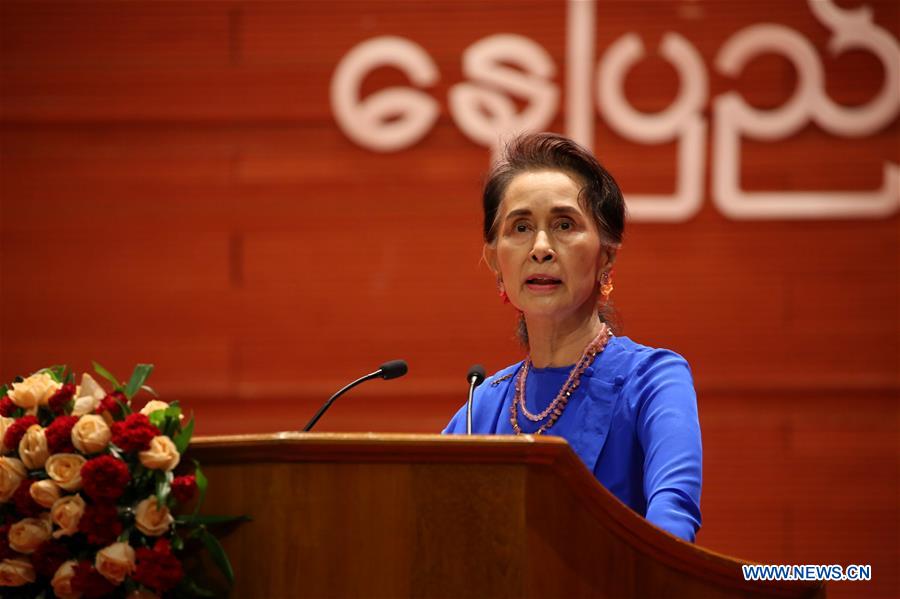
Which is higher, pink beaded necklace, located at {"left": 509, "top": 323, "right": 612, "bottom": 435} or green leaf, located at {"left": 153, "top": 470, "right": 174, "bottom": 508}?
green leaf, located at {"left": 153, "top": 470, "right": 174, "bottom": 508}

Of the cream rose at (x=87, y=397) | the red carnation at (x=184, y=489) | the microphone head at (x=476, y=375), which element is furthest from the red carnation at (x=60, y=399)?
the microphone head at (x=476, y=375)

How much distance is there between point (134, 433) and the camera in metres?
1.25

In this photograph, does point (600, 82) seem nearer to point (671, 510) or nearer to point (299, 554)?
point (671, 510)

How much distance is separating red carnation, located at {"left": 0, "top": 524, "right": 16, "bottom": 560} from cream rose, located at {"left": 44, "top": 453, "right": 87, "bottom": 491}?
9cm

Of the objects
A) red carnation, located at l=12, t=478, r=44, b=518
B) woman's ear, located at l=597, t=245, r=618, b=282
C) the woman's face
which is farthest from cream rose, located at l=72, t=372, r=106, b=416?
woman's ear, located at l=597, t=245, r=618, b=282

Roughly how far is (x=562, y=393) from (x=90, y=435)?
964 mm

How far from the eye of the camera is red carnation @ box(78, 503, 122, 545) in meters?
1.22

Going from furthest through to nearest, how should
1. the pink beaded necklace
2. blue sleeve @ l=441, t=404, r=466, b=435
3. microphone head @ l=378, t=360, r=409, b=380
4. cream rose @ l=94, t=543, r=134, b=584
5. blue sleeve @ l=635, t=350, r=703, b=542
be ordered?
blue sleeve @ l=441, t=404, r=466, b=435 < the pink beaded necklace < microphone head @ l=378, t=360, r=409, b=380 < blue sleeve @ l=635, t=350, r=703, b=542 < cream rose @ l=94, t=543, r=134, b=584

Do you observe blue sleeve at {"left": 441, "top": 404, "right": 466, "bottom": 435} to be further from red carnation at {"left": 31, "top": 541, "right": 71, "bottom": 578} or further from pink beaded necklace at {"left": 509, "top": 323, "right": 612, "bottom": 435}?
red carnation at {"left": 31, "top": 541, "right": 71, "bottom": 578}

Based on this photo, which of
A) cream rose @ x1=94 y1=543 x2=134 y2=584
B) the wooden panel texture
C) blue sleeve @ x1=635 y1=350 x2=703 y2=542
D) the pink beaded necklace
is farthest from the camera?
the wooden panel texture

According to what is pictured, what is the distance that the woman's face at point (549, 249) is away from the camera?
1964 mm

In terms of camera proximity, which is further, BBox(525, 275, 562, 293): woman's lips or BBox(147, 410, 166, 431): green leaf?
BBox(525, 275, 562, 293): woman's lips

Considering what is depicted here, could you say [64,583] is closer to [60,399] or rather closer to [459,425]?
[60,399]

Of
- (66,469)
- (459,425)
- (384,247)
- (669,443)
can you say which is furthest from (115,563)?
(384,247)
